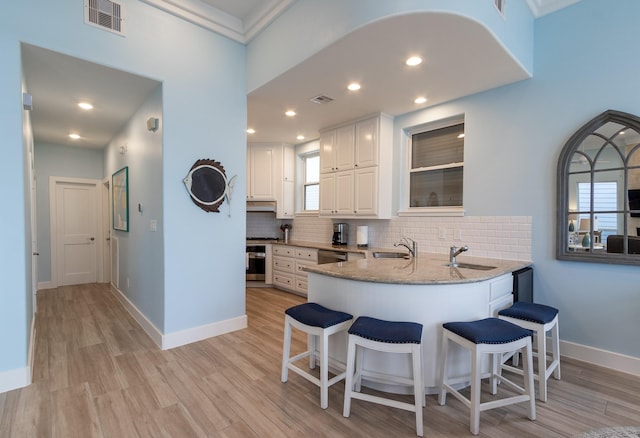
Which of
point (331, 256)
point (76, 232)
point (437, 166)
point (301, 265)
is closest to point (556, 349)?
point (437, 166)

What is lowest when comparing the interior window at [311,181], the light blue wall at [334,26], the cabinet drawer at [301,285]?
the cabinet drawer at [301,285]

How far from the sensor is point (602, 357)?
2.69m

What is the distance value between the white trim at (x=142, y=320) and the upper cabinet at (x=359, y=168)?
2641 millimetres

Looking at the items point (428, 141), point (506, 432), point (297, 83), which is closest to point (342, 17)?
point (297, 83)

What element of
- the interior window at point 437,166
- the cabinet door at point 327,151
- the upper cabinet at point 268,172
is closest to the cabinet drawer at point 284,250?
the upper cabinet at point 268,172

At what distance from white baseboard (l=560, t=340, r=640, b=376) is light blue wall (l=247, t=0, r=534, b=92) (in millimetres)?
2578

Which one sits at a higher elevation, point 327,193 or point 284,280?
point 327,193

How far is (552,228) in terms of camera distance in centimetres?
295

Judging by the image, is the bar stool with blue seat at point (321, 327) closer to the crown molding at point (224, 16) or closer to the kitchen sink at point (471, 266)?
the kitchen sink at point (471, 266)

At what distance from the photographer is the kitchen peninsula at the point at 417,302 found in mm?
2158

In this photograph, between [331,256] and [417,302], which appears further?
[331,256]

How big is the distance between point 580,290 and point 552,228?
22.9 inches

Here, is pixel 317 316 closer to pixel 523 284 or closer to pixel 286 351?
pixel 286 351

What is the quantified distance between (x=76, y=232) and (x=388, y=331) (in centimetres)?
626
